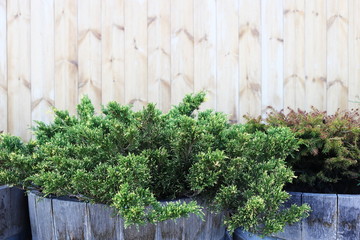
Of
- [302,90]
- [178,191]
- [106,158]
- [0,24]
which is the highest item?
[0,24]

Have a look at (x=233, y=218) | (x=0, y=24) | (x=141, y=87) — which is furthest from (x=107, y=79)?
(x=233, y=218)

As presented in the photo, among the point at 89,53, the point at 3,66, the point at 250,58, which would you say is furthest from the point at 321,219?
the point at 3,66

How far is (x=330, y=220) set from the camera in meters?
1.78

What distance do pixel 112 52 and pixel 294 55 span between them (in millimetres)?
1127

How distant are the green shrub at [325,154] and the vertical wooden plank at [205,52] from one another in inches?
20.9

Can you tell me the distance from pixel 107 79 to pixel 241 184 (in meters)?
1.28

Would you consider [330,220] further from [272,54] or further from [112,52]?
[112,52]

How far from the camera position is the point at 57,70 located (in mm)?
2541

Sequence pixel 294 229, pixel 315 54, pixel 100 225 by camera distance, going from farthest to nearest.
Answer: pixel 315 54
pixel 294 229
pixel 100 225

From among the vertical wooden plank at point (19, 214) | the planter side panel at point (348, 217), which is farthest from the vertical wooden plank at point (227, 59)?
the vertical wooden plank at point (19, 214)

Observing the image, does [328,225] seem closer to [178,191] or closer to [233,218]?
[233,218]

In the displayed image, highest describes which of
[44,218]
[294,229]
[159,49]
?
[159,49]

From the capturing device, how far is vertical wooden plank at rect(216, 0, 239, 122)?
8.48 feet

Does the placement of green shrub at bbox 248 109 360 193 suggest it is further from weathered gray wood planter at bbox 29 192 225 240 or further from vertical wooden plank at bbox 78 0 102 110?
vertical wooden plank at bbox 78 0 102 110
